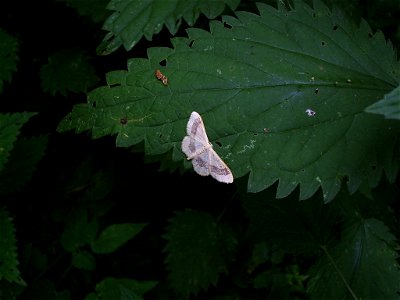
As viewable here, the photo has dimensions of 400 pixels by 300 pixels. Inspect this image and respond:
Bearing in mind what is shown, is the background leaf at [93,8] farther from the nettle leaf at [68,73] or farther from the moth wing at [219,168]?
the moth wing at [219,168]

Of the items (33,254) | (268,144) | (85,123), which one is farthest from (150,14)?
(33,254)

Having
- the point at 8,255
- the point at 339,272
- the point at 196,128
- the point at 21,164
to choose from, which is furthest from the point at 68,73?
the point at 339,272

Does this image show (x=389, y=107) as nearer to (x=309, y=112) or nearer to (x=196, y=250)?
(x=309, y=112)

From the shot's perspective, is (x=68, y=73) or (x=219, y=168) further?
(x=68, y=73)

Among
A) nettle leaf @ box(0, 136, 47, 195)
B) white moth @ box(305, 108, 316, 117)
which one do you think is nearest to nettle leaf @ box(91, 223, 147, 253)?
nettle leaf @ box(0, 136, 47, 195)

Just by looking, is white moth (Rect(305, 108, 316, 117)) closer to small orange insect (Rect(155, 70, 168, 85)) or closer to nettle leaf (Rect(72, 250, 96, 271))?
small orange insect (Rect(155, 70, 168, 85))

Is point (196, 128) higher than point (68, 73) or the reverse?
higher
